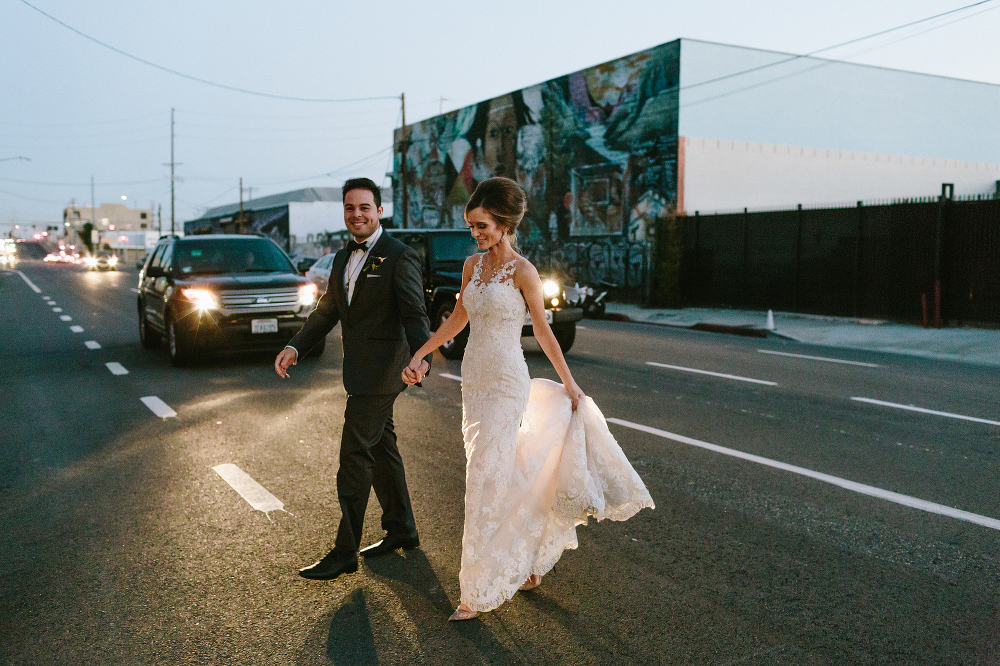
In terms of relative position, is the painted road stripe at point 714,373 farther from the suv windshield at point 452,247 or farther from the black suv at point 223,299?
the black suv at point 223,299

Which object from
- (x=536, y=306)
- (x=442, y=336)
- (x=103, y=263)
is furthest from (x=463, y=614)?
(x=103, y=263)

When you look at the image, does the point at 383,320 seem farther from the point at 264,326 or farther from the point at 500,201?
the point at 264,326

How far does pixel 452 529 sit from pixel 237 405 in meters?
4.42

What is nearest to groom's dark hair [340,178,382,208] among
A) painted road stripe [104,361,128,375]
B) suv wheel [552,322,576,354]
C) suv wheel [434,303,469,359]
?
suv wheel [434,303,469,359]

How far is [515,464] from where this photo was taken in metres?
3.57

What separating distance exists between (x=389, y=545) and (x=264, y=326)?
7202 millimetres

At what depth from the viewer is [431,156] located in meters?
40.7

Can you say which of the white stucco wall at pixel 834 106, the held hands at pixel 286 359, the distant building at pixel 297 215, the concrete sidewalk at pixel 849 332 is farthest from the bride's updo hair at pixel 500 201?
the distant building at pixel 297 215

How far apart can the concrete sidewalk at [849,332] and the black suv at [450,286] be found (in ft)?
19.9

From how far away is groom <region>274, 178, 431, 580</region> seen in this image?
3961mm

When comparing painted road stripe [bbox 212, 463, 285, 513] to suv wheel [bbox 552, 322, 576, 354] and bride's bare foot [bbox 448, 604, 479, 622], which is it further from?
suv wheel [bbox 552, 322, 576, 354]

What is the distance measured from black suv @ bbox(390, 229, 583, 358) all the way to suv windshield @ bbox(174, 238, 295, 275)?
189cm

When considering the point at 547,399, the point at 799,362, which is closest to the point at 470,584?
the point at 547,399

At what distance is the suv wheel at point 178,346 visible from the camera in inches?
424
